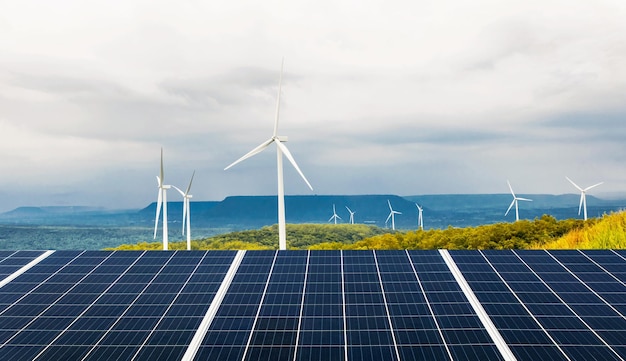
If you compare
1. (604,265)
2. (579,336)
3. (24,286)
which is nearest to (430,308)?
(579,336)

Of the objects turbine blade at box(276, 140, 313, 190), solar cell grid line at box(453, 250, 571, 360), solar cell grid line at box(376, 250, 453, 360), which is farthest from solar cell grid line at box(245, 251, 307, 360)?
→ turbine blade at box(276, 140, 313, 190)

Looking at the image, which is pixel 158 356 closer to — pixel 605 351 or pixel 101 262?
pixel 101 262

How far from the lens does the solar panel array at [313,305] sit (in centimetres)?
1500

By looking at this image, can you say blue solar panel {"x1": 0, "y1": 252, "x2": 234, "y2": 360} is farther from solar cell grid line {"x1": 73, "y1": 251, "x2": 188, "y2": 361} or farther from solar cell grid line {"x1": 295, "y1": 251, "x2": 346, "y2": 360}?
solar cell grid line {"x1": 295, "y1": 251, "x2": 346, "y2": 360}

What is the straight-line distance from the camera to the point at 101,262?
68.4 feet

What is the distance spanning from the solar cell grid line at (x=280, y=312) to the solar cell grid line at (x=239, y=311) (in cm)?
24

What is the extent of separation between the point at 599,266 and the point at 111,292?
57.2 ft

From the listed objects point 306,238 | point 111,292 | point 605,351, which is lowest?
point 306,238

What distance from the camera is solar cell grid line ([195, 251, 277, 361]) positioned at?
49.4 ft

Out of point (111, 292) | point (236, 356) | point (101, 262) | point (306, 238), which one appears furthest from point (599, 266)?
point (306, 238)

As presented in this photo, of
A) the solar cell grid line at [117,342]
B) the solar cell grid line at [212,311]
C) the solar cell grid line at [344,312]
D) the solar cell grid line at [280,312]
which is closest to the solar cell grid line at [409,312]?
the solar cell grid line at [344,312]

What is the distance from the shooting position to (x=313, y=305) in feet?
56.2

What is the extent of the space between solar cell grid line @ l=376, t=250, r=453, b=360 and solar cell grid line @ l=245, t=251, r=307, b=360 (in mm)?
2976

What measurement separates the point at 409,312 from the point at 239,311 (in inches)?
210
